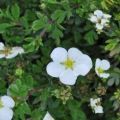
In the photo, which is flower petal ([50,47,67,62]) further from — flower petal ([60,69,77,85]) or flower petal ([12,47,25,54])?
flower petal ([12,47,25,54])

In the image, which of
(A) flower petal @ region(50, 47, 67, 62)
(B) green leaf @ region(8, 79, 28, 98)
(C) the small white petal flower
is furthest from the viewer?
(C) the small white petal flower

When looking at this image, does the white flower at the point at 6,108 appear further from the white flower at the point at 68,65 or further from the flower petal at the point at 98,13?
the flower petal at the point at 98,13

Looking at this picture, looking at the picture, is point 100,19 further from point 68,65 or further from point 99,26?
point 68,65

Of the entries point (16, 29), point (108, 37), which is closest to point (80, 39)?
point (108, 37)

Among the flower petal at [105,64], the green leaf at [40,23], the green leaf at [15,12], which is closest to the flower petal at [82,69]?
the flower petal at [105,64]

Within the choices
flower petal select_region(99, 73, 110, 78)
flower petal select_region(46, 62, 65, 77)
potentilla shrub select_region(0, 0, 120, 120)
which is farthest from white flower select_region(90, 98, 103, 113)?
flower petal select_region(46, 62, 65, 77)

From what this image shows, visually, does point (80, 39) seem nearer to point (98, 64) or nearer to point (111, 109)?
point (98, 64)

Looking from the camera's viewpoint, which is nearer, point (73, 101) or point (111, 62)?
point (73, 101)
